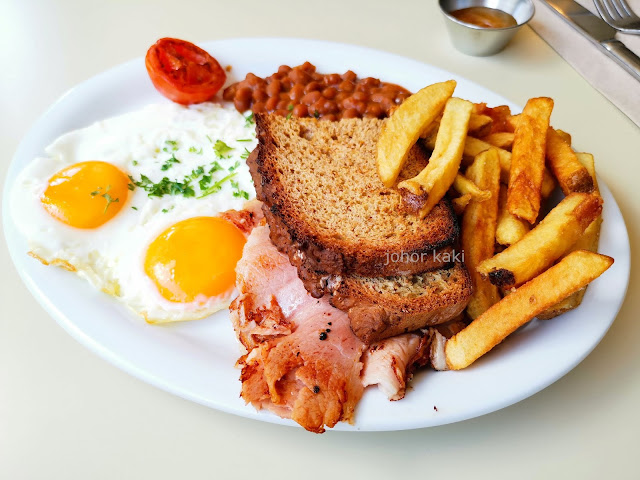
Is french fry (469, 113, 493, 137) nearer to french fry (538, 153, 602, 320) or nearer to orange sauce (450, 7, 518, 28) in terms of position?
french fry (538, 153, 602, 320)

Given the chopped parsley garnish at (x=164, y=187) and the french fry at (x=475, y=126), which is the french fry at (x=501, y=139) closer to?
the french fry at (x=475, y=126)

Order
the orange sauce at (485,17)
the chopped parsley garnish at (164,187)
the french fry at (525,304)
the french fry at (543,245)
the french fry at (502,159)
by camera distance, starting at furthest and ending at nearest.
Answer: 1. the orange sauce at (485,17)
2. the chopped parsley garnish at (164,187)
3. the french fry at (502,159)
4. the french fry at (543,245)
5. the french fry at (525,304)

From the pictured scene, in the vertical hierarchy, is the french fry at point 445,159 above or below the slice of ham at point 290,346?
above

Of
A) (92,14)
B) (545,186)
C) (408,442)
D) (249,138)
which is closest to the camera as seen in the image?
(408,442)

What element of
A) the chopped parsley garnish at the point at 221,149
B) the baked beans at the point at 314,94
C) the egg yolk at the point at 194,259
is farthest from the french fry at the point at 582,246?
the chopped parsley garnish at the point at 221,149

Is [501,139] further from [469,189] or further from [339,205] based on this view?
[339,205]

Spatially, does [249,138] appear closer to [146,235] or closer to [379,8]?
[146,235]

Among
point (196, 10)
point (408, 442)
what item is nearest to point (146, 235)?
point (408, 442)
